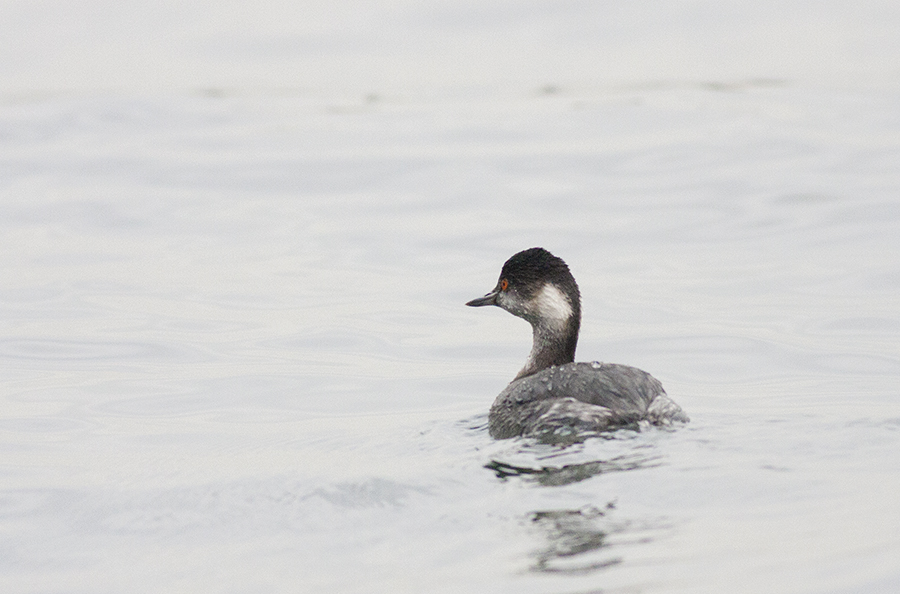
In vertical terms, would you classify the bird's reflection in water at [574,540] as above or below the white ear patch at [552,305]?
below

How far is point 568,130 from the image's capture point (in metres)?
18.0

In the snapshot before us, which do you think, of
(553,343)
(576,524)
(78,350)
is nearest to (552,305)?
(553,343)

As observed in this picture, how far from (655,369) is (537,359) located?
172 cm

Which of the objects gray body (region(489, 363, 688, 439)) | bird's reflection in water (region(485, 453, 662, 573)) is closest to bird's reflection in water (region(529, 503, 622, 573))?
bird's reflection in water (region(485, 453, 662, 573))

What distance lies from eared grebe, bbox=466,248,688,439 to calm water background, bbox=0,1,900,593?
240 mm

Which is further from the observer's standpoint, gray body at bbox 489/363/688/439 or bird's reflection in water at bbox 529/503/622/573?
gray body at bbox 489/363/688/439

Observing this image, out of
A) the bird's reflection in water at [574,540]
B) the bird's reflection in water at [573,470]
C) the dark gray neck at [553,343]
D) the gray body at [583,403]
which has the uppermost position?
the dark gray neck at [553,343]

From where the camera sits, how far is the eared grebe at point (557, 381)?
7.03 m

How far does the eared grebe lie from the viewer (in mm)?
7031

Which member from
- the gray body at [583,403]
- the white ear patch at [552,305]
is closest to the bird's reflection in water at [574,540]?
the gray body at [583,403]

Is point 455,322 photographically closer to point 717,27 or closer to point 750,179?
point 750,179

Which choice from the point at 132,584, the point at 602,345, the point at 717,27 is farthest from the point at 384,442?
the point at 717,27

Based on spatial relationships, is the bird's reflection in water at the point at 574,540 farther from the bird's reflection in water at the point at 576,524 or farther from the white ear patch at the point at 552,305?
the white ear patch at the point at 552,305

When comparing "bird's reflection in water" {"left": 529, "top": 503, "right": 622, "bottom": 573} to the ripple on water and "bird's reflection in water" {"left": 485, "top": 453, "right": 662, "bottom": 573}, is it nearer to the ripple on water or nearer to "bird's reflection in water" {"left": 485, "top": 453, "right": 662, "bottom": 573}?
"bird's reflection in water" {"left": 485, "top": 453, "right": 662, "bottom": 573}
